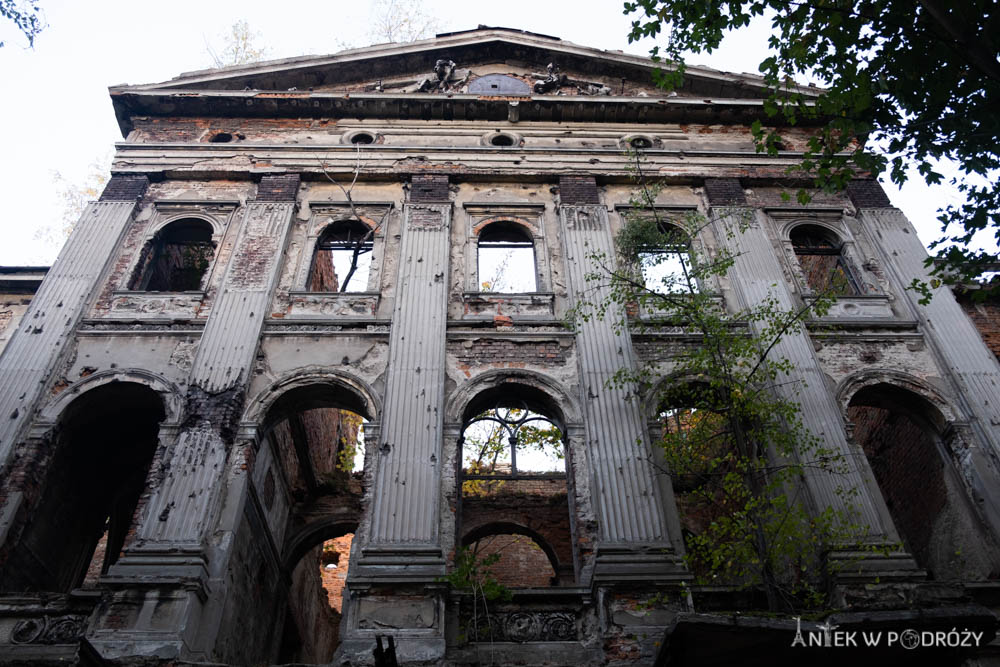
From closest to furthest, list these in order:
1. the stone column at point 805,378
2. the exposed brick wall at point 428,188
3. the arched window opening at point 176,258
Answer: the stone column at point 805,378 → the arched window opening at point 176,258 → the exposed brick wall at point 428,188

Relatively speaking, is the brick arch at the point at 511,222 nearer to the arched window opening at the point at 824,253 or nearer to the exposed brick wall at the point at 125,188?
the arched window opening at the point at 824,253

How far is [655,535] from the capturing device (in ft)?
28.5

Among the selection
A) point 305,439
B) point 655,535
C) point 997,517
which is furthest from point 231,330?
point 997,517

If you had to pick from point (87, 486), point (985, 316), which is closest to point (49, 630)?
point (87, 486)

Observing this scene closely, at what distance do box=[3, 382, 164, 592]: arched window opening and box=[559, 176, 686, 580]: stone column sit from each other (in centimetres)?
600

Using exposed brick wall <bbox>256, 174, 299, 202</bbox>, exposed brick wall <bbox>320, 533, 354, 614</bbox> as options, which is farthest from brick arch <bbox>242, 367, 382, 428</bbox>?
exposed brick wall <bbox>320, 533, 354, 614</bbox>

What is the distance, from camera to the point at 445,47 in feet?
51.1

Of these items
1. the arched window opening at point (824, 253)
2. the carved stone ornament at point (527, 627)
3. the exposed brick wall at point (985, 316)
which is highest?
the arched window opening at point (824, 253)

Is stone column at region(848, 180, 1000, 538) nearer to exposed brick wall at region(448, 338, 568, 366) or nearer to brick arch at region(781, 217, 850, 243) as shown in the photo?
brick arch at region(781, 217, 850, 243)

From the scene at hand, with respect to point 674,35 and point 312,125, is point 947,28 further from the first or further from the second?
point 312,125

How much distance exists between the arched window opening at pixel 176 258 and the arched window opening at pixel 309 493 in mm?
2883

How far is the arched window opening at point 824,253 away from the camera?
12.4 m

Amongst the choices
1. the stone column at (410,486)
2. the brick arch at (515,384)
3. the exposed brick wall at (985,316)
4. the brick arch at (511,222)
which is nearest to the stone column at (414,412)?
the stone column at (410,486)

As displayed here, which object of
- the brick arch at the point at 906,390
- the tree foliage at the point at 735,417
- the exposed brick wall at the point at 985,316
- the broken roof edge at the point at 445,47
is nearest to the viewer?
the tree foliage at the point at 735,417
